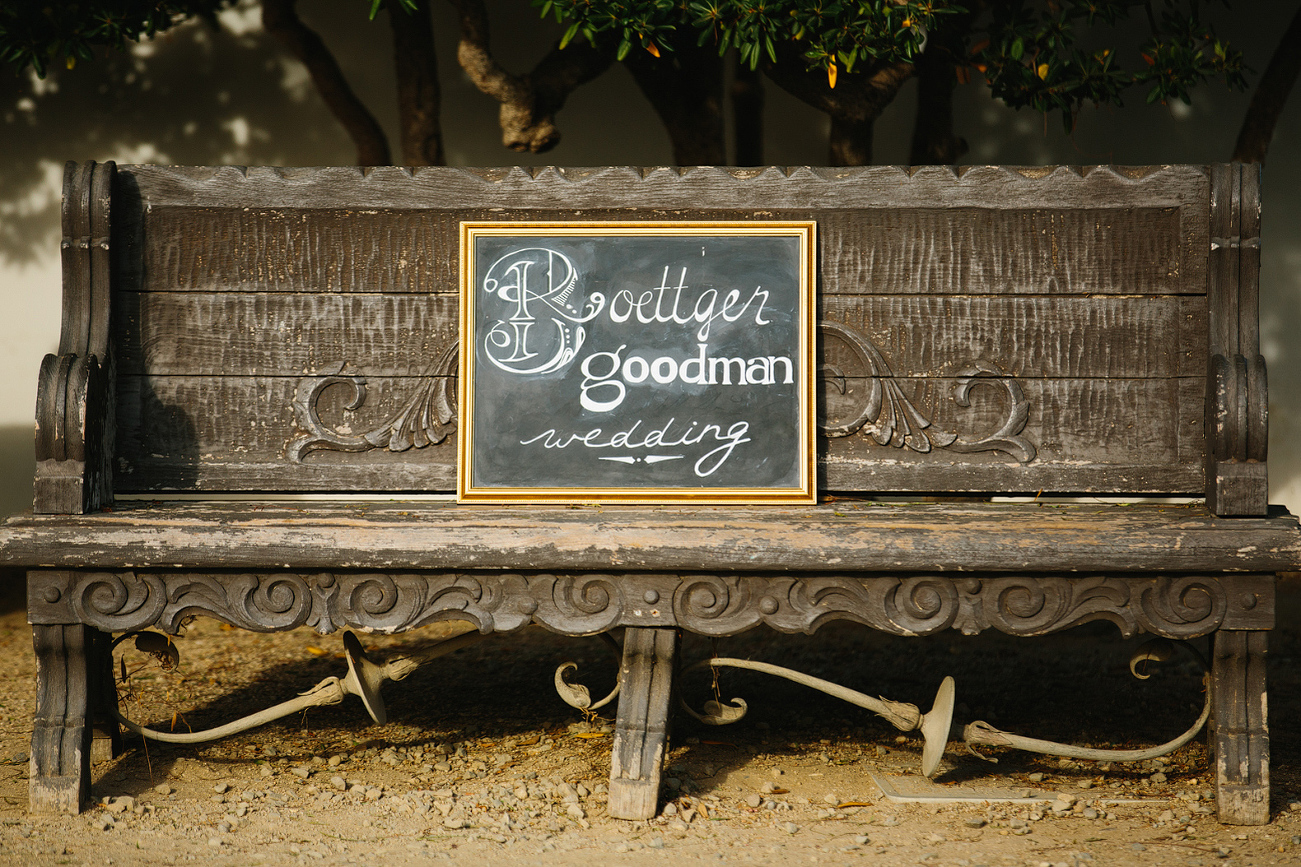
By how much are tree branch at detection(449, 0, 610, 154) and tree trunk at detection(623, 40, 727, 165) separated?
0.36 m

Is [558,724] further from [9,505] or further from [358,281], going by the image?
[9,505]

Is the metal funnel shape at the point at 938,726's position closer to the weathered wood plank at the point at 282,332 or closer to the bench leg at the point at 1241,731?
the bench leg at the point at 1241,731

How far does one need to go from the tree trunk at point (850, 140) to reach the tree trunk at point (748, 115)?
659mm

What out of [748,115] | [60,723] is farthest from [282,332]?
[748,115]

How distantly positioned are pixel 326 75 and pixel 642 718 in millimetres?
3525

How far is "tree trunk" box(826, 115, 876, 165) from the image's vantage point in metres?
4.30

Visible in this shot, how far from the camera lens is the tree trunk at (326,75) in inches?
184

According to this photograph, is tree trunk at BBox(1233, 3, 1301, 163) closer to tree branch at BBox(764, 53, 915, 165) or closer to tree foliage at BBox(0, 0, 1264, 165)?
tree foliage at BBox(0, 0, 1264, 165)

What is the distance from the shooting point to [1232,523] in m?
2.44

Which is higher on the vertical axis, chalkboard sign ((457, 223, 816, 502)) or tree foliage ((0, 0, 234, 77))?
tree foliage ((0, 0, 234, 77))

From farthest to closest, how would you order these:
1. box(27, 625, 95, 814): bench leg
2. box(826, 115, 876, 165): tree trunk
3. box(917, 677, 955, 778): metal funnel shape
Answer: box(826, 115, 876, 165): tree trunk, box(917, 677, 955, 778): metal funnel shape, box(27, 625, 95, 814): bench leg

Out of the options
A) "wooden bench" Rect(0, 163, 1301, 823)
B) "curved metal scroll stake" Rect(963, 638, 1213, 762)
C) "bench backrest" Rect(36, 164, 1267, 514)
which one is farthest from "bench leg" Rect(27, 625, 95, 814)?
"curved metal scroll stake" Rect(963, 638, 1213, 762)

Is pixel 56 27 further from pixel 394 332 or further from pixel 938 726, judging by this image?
pixel 938 726

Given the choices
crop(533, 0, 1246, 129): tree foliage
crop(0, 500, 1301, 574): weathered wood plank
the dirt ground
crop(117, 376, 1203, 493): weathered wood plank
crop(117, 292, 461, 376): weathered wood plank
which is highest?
crop(533, 0, 1246, 129): tree foliage
